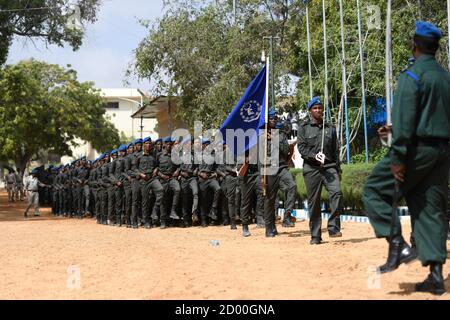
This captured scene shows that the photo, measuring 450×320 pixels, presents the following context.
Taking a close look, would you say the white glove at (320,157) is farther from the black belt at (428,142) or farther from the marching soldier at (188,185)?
the marching soldier at (188,185)


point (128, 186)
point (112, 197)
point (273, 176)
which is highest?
point (273, 176)

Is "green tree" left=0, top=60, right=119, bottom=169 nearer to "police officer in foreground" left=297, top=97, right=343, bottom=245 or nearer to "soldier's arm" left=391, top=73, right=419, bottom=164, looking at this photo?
"police officer in foreground" left=297, top=97, right=343, bottom=245

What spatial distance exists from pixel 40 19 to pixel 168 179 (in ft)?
35.7

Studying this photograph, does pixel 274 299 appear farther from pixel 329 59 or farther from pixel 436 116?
pixel 329 59

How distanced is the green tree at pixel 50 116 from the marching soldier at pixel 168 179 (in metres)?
25.2

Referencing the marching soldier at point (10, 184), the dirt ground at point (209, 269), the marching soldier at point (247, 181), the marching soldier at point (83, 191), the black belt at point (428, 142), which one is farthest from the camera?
the marching soldier at point (10, 184)

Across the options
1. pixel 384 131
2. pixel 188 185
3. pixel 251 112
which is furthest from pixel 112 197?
pixel 384 131

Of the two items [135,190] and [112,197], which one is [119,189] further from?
[135,190]

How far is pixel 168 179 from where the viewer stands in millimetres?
17438

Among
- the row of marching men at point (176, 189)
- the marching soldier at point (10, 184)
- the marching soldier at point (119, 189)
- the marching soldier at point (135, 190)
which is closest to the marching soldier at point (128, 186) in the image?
the row of marching men at point (176, 189)

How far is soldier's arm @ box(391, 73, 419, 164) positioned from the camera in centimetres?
609

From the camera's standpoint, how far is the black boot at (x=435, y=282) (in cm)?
612

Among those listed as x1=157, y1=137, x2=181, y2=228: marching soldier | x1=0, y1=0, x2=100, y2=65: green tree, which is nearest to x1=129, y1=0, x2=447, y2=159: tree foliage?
x1=0, y1=0, x2=100, y2=65: green tree
